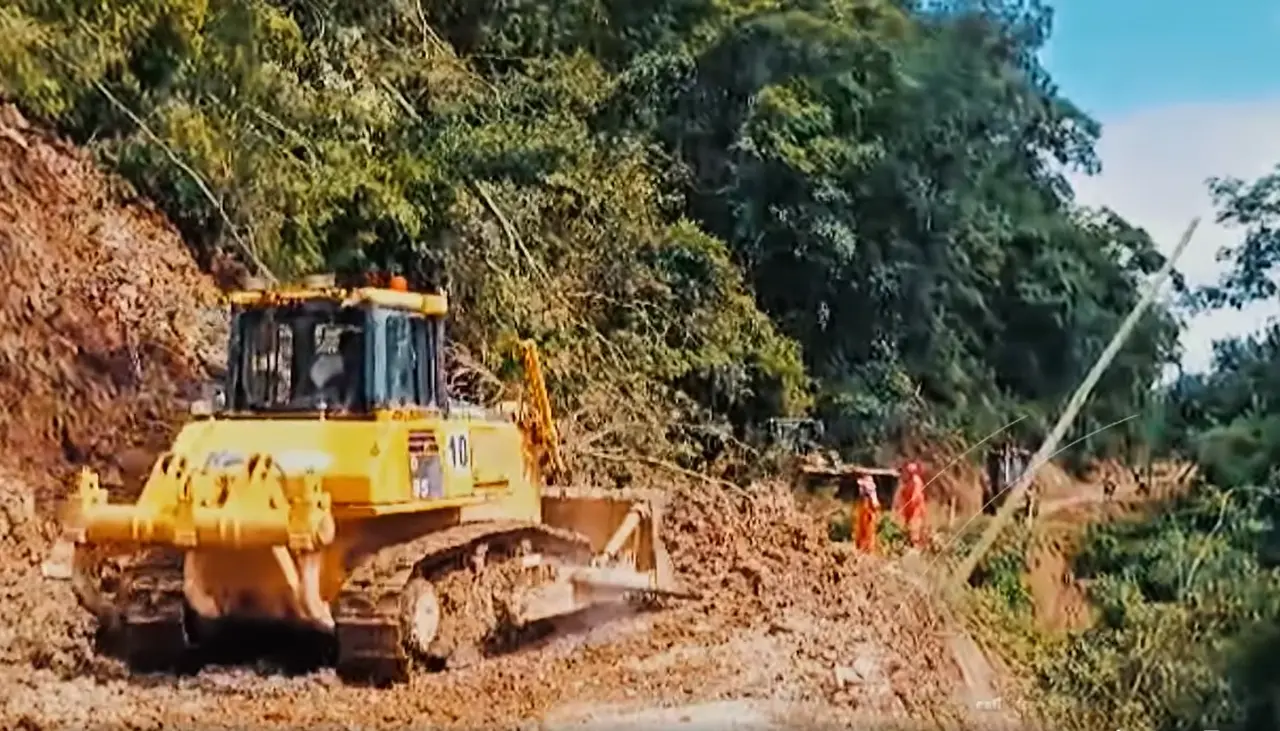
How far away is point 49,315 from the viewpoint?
38.4 ft

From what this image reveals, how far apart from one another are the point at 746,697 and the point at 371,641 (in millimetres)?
1639

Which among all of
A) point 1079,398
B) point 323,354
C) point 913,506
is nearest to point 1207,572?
point 913,506

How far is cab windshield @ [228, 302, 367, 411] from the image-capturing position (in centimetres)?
820

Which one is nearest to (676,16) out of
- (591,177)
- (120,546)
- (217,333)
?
(591,177)

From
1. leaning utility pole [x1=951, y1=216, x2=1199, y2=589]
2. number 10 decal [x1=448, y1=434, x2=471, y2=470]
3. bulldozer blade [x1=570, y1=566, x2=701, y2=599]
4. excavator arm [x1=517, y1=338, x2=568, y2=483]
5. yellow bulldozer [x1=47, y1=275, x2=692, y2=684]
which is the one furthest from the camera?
leaning utility pole [x1=951, y1=216, x2=1199, y2=589]

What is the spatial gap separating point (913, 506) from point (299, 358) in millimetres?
6909

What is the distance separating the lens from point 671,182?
1706 cm

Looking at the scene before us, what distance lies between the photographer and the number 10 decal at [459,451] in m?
8.50

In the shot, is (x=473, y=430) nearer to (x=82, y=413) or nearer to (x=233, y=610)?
(x=233, y=610)

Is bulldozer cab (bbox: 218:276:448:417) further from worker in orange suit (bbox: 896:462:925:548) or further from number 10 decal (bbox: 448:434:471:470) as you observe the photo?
worker in orange suit (bbox: 896:462:925:548)

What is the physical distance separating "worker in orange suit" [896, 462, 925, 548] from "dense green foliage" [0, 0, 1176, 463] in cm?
174

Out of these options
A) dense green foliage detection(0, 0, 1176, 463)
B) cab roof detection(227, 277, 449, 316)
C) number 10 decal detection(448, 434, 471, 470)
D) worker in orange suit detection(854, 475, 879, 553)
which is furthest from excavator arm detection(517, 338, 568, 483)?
dense green foliage detection(0, 0, 1176, 463)

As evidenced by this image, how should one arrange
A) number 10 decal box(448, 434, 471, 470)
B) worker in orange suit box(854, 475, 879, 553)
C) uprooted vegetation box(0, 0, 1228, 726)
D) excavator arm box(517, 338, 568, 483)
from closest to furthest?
number 10 decal box(448, 434, 471, 470)
uprooted vegetation box(0, 0, 1228, 726)
excavator arm box(517, 338, 568, 483)
worker in orange suit box(854, 475, 879, 553)

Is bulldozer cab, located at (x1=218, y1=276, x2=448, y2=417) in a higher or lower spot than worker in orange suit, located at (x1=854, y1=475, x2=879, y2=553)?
higher
